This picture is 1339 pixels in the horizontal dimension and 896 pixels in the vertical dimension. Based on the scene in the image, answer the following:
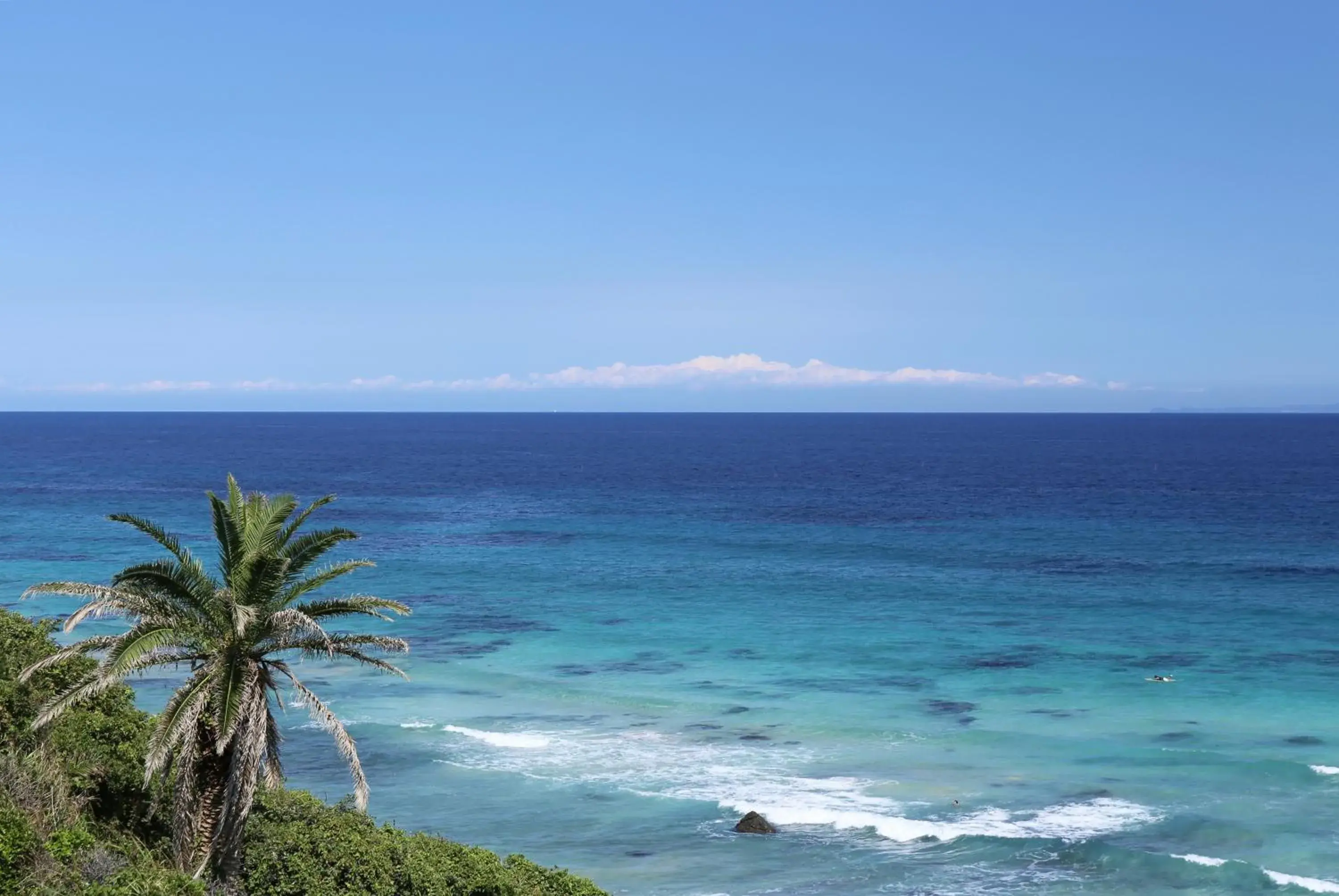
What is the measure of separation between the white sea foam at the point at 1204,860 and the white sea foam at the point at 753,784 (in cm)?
218

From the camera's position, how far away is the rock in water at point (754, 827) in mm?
33375

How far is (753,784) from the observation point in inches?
1473

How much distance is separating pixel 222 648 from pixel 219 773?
246 centimetres

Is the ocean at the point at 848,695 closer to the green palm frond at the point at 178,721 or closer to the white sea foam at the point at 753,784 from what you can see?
the white sea foam at the point at 753,784

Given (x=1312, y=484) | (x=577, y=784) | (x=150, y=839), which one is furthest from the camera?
(x=1312, y=484)

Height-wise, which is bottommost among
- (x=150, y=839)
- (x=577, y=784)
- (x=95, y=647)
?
(x=577, y=784)

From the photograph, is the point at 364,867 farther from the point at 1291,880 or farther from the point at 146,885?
the point at 1291,880

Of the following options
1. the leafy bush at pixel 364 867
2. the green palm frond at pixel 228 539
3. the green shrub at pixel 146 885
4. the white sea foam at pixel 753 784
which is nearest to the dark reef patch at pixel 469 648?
the white sea foam at pixel 753 784

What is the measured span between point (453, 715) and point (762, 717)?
38.6 feet

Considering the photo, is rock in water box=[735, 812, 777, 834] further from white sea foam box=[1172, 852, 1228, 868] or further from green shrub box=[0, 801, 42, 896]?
green shrub box=[0, 801, 42, 896]

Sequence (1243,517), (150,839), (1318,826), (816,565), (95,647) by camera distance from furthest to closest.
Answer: (1243,517) → (816,565) → (1318,826) → (150,839) → (95,647)

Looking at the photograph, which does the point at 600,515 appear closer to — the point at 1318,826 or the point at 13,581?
the point at 13,581

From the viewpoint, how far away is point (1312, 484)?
139500 mm

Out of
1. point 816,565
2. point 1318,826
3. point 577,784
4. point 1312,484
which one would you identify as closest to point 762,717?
point 577,784
